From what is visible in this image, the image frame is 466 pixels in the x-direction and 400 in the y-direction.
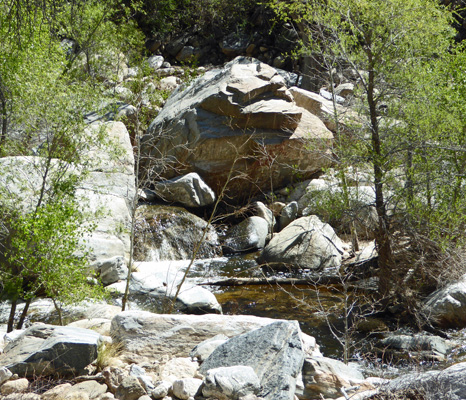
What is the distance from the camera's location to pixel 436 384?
4.23 metres

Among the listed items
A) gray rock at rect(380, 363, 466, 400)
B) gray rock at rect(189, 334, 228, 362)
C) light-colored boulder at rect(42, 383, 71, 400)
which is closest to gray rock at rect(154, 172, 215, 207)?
gray rock at rect(189, 334, 228, 362)

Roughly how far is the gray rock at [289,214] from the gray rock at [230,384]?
10.1m

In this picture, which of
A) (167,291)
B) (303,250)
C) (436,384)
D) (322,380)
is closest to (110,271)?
(167,291)

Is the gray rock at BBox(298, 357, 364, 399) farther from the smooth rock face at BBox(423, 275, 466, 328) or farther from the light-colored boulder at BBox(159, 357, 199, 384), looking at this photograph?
the smooth rock face at BBox(423, 275, 466, 328)

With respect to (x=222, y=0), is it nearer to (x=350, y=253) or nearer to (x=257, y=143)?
(x=257, y=143)

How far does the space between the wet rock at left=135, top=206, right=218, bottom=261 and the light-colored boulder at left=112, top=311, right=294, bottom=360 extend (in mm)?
6948

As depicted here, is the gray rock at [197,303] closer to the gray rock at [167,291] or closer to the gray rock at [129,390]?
the gray rock at [167,291]

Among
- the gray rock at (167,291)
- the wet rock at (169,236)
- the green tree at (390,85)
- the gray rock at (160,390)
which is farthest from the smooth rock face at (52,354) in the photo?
the wet rock at (169,236)

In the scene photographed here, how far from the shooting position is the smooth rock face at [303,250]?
12.1m

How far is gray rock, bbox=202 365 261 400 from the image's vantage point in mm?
4359

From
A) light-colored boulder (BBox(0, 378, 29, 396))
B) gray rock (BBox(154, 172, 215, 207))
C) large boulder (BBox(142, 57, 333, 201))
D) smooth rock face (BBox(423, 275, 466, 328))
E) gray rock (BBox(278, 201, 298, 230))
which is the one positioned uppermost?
large boulder (BBox(142, 57, 333, 201))

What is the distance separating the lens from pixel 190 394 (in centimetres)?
459

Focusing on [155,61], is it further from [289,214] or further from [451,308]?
[451,308]

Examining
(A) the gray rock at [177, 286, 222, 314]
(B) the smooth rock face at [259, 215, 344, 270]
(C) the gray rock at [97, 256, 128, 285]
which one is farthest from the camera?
(B) the smooth rock face at [259, 215, 344, 270]
